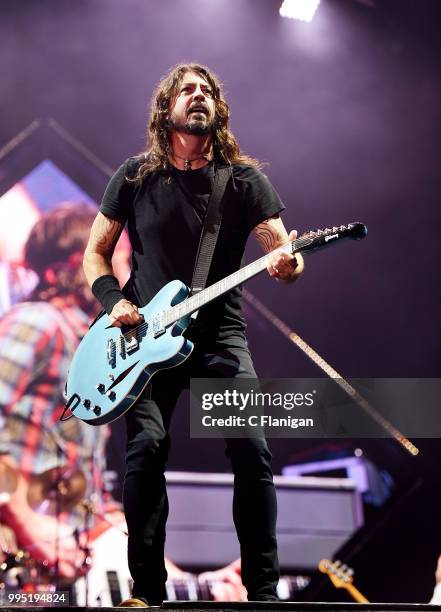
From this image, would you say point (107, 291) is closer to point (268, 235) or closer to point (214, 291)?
point (214, 291)

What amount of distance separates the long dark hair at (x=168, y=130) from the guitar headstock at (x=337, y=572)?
10.3ft

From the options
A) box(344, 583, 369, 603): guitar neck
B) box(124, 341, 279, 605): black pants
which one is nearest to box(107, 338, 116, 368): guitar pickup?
box(124, 341, 279, 605): black pants

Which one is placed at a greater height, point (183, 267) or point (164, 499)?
point (183, 267)

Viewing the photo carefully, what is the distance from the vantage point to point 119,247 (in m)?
5.30

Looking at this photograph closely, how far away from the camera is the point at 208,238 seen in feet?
8.38

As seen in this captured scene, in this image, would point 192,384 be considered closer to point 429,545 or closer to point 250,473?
point 250,473

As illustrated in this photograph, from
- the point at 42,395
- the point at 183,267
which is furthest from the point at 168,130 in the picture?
the point at 42,395

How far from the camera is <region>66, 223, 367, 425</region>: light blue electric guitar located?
235cm

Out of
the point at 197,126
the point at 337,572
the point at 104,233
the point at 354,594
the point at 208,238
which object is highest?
the point at 197,126

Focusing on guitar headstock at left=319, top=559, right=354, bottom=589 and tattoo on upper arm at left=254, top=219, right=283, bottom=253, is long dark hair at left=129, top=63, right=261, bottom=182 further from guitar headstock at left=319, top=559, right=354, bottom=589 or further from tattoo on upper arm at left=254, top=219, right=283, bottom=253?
guitar headstock at left=319, top=559, right=354, bottom=589

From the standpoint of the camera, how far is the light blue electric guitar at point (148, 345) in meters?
2.35

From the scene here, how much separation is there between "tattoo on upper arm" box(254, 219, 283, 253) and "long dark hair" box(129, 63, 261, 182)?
0.34 metres

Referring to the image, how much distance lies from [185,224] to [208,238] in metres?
0.12

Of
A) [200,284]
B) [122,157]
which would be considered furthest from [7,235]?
[200,284]
